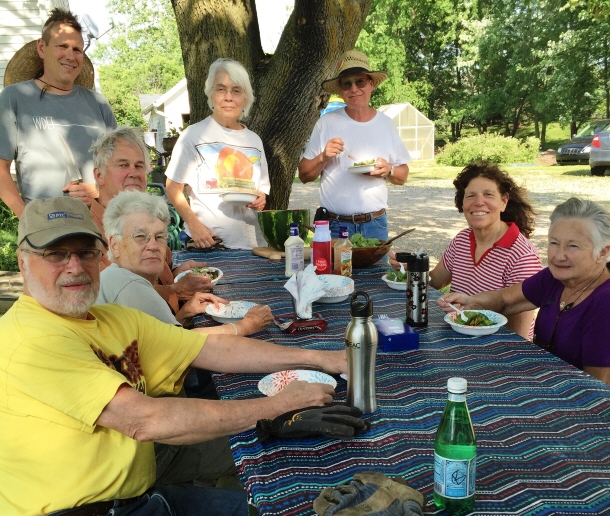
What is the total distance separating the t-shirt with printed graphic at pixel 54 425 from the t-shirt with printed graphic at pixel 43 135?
2324mm

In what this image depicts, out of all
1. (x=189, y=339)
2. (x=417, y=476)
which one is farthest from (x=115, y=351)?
(x=417, y=476)

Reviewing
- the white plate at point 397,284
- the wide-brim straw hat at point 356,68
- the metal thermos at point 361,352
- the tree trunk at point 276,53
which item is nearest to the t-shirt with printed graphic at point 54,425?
the metal thermos at point 361,352

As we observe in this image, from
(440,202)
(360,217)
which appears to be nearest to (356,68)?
(360,217)

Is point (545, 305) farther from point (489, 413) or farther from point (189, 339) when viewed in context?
point (189, 339)

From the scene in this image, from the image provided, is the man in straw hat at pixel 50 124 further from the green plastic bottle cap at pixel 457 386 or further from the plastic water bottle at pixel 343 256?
the green plastic bottle cap at pixel 457 386

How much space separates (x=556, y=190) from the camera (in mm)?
14430

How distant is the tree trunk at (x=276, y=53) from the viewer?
17.0 ft

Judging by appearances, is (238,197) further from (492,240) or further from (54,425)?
(54,425)

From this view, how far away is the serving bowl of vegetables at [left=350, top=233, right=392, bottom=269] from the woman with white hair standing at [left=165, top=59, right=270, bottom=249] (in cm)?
85

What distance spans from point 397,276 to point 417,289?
69cm

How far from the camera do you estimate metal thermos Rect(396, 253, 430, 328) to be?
2291mm

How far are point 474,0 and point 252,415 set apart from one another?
37614mm

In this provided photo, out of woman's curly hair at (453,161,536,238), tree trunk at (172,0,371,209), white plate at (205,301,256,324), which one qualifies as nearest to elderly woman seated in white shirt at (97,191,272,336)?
white plate at (205,301,256,324)

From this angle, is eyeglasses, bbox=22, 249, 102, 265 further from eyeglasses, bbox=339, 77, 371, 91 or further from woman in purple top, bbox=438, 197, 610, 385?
eyeglasses, bbox=339, 77, 371, 91
